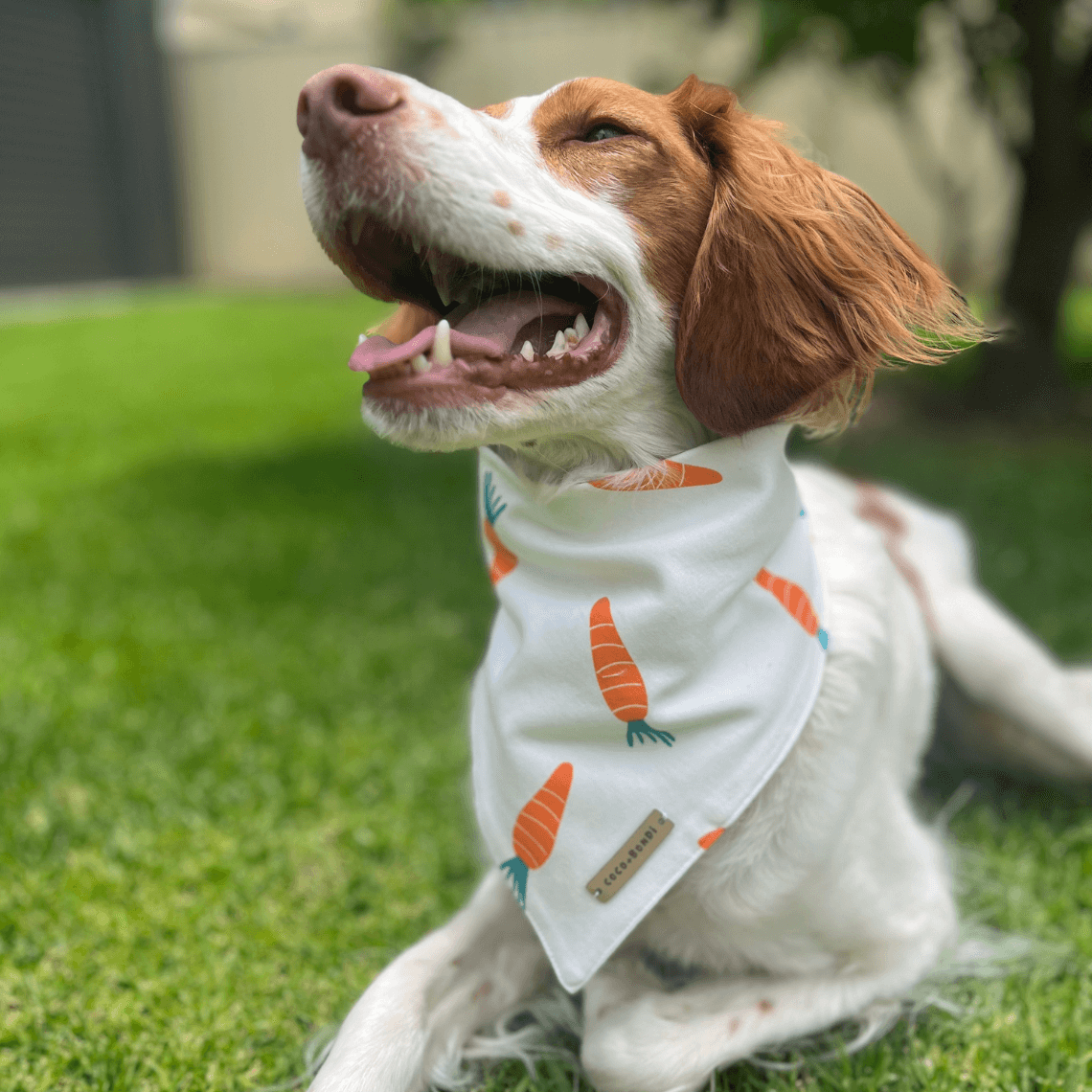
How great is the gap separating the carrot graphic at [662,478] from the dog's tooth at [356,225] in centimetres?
50

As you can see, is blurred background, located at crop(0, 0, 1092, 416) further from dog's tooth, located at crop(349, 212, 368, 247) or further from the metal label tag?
the metal label tag

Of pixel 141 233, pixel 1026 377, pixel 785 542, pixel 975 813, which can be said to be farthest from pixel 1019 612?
pixel 141 233

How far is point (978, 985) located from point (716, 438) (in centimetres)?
111

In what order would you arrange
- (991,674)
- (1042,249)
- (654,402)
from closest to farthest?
(654,402)
(991,674)
(1042,249)

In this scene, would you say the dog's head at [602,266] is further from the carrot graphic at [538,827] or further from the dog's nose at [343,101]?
the carrot graphic at [538,827]

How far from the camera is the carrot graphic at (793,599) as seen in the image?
1635 millimetres

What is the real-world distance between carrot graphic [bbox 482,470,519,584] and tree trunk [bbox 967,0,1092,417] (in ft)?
15.7

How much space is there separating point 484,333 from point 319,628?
2.28 meters

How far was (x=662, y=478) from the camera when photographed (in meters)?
1.56

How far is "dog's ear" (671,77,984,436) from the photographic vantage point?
59.2 inches

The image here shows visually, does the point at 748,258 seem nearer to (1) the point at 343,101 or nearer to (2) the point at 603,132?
(2) the point at 603,132

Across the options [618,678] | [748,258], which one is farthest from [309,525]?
[748,258]

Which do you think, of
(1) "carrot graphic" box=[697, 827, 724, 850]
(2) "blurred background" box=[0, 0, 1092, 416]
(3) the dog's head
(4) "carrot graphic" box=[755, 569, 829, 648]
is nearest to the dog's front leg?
(1) "carrot graphic" box=[697, 827, 724, 850]

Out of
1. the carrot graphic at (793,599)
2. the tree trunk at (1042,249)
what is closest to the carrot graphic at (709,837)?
the carrot graphic at (793,599)
